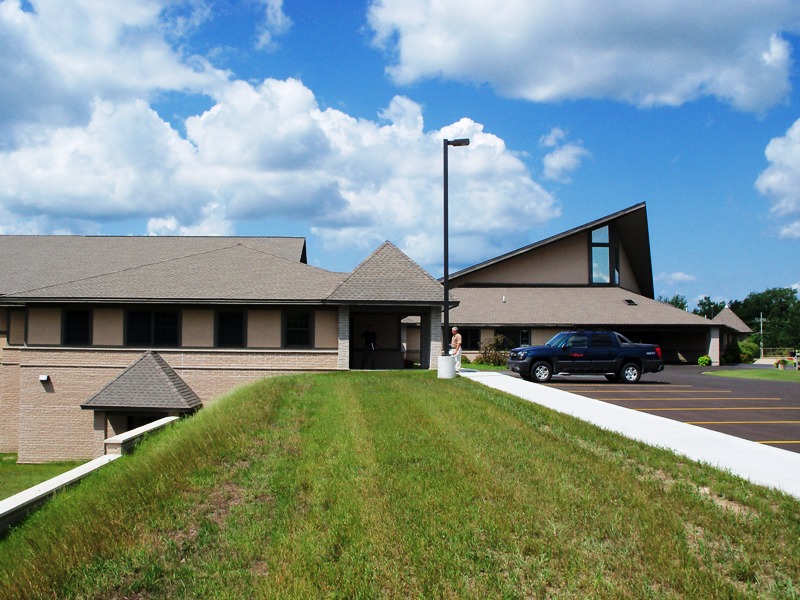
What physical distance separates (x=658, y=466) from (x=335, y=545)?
489 cm

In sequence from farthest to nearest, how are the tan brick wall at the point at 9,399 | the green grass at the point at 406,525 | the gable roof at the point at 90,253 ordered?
the gable roof at the point at 90,253 → the tan brick wall at the point at 9,399 → the green grass at the point at 406,525

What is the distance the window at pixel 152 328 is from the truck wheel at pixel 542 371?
537 inches

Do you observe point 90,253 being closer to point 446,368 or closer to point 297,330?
point 297,330

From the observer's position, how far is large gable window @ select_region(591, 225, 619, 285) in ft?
152

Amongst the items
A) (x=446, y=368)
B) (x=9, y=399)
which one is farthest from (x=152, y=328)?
(x=446, y=368)

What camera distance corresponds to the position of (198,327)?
85.3ft

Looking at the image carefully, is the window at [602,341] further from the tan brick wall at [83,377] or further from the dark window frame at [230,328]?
the dark window frame at [230,328]

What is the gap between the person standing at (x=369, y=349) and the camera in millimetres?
28514

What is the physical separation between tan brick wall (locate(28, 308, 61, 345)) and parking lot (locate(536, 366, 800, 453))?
18.8m

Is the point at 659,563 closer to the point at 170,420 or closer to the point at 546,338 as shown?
the point at 170,420

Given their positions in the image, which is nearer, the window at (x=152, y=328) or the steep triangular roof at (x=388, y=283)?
the steep triangular roof at (x=388, y=283)

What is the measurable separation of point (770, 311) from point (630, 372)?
136 meters

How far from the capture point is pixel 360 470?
27.7 feet

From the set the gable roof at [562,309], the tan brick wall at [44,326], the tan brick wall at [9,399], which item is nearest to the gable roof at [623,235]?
the gable roof at [562,309]
